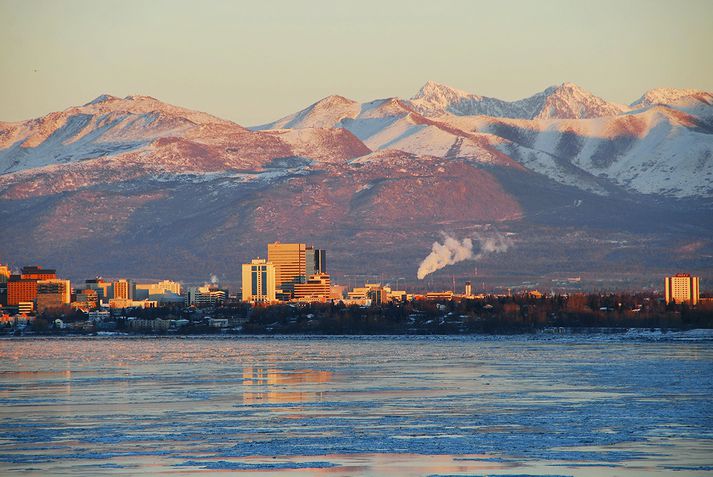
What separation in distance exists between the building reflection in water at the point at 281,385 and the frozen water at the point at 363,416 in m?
0.08

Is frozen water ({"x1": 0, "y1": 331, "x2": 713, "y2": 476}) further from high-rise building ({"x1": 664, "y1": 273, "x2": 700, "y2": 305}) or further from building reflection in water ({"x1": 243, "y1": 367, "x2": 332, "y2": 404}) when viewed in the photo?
high-rise building ({"x1": 664, "y1": 273, "x2": 700, "y2": 305})

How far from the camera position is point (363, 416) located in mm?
53469

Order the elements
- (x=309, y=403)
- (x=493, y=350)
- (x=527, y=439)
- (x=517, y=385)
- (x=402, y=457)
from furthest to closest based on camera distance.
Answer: (x=493, y=350) < (x=517, y=385) < (x=309, y=403) < (x=527, y=439) < (x=402, y=457)

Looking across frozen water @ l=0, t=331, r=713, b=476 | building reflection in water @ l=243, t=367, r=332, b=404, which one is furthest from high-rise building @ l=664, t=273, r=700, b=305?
building reflection in water @ l=243, t=367, r=332, b=404

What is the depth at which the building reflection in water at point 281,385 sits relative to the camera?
6075cm

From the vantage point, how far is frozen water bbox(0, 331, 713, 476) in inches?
1700

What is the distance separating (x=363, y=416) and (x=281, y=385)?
14.3 metres

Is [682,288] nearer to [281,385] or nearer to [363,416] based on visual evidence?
[281,385]

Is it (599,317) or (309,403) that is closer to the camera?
(309,403)

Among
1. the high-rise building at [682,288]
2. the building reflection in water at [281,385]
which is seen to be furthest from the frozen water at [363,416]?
the high-rise building at [682,288]

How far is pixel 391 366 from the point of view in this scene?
81375mm

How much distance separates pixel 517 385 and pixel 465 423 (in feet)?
49.0

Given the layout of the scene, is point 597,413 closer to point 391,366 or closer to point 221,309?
point 391,366

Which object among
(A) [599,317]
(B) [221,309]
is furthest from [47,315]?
(A) [599,317]
